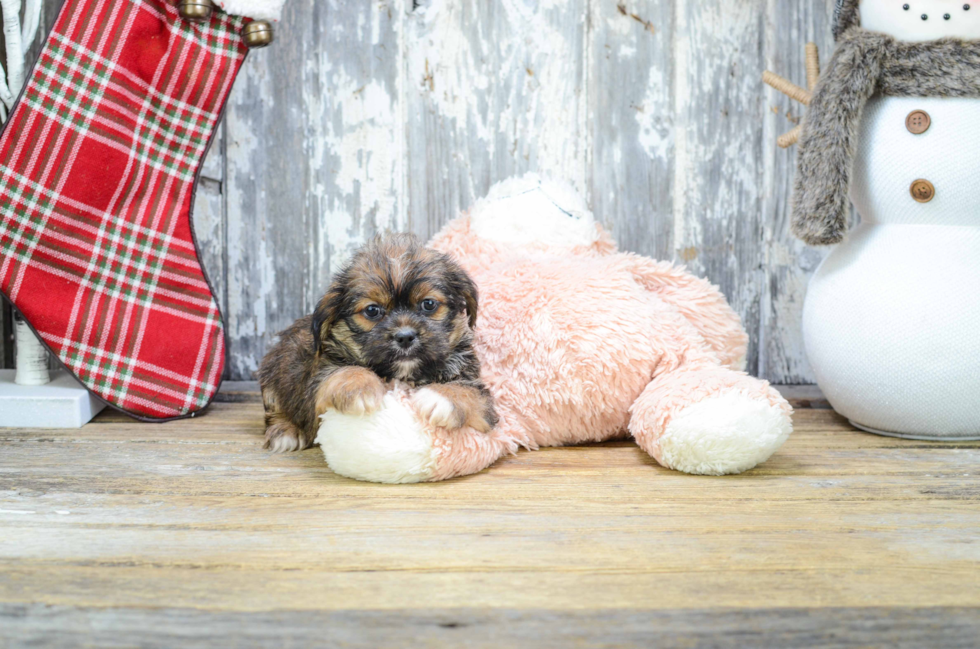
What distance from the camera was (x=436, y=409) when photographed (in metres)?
1.87

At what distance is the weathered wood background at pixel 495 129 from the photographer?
2814 mm

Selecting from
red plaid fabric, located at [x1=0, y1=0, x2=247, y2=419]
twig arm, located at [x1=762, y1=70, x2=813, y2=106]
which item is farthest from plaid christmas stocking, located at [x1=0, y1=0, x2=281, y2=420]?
twig arm, located at [x1=762, y1=70, x2=813, y2=106]

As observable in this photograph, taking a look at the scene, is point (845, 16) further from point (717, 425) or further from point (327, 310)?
point (327, 310)

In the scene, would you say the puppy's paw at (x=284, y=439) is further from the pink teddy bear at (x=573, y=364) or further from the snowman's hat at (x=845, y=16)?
the snowman's hat at (x=845, y=16)

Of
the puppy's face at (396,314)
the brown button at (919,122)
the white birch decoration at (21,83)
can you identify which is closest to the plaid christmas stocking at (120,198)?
the white birch decoration at (21,83)

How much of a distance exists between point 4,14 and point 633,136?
2.07 m

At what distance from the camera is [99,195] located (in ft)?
7.84

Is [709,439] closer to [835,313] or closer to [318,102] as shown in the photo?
[835,313]

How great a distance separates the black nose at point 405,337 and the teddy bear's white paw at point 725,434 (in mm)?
668

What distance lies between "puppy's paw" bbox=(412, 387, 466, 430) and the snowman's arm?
1.17m

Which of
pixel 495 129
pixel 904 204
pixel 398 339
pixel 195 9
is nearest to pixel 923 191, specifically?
pixel 904 204

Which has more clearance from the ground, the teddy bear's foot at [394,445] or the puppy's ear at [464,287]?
the puppy's ear at [464,287]

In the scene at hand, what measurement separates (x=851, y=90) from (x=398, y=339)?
142 cm

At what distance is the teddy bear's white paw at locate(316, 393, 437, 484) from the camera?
187 cm
